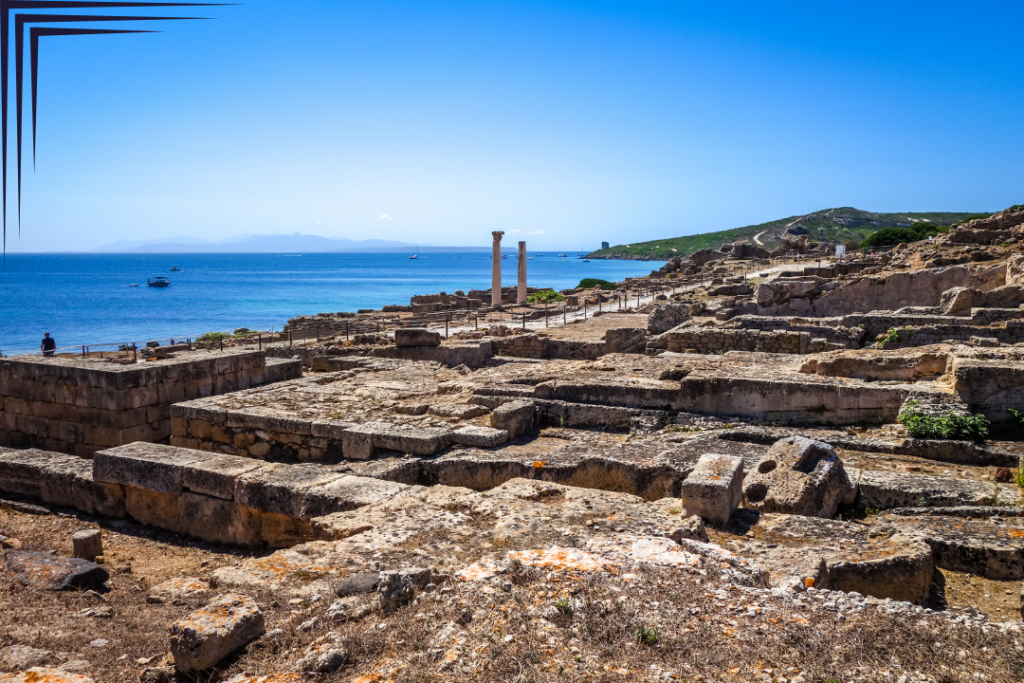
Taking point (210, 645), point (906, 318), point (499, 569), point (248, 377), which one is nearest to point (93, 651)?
point (210, 645)

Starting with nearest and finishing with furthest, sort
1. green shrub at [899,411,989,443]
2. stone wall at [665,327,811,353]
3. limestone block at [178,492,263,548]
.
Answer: limestone block at [178,492,263,548], green shrub at [899,411,989,443], stone wall at [665,327,811,353]

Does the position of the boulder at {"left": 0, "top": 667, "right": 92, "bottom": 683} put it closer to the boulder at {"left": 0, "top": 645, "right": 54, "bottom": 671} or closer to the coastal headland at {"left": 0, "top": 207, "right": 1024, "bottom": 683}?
the coastal headland at {"left": 0, "top": 207, "right": 1024, "bottom": 683}

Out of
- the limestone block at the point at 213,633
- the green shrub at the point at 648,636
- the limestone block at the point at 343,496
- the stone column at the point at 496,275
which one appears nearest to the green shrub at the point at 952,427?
the limestone block at the point at 343,496

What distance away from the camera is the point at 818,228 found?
354 ft

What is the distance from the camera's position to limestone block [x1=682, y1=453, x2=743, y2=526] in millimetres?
5215

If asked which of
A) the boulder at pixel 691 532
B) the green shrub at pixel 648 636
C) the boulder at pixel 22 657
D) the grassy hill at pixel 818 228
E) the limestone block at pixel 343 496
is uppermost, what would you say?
the grassy hill at pixel 818 228

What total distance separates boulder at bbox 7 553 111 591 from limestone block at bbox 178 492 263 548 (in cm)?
118

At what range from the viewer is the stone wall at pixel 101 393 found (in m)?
9.75

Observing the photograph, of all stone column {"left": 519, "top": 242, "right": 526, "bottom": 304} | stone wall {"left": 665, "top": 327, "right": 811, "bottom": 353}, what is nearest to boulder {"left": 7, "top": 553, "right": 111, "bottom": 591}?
stone wall {"left": 665, "top": 327, "right": 811, "bottom": 353}

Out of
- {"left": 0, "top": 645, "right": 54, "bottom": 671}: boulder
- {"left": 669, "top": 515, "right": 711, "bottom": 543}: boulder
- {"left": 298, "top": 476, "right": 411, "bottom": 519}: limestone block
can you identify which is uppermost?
{"left": 669, "top": 515, "right": 711, "bottom": 543}: boulder

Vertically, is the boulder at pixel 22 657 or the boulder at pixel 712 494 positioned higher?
the boulder at pixel 712 494

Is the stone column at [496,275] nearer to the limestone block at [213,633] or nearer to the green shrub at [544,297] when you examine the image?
the green shrub at [544,297]

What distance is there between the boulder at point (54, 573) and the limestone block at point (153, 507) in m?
1.42

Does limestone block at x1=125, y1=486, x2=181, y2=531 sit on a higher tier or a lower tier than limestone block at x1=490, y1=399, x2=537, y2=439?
lower
